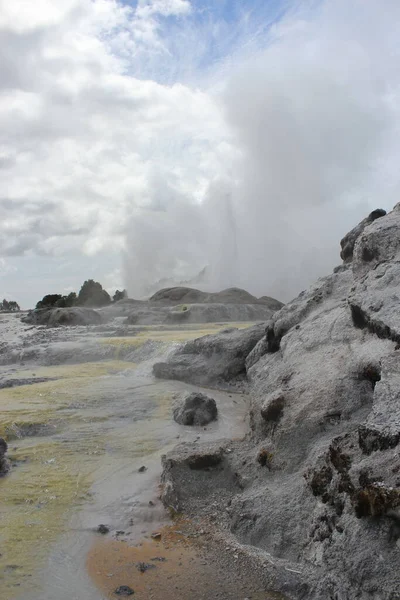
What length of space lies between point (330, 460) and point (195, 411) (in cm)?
434

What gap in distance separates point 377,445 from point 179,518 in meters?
2.17

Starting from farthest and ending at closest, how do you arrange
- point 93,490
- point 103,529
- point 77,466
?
1. point 77,466
2. point 93,490
3. point 103,529

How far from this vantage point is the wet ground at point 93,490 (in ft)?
11.9

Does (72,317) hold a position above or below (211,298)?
below

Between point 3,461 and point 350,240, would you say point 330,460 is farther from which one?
point 350,240

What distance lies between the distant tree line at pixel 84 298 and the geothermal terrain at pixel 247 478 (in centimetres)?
4014

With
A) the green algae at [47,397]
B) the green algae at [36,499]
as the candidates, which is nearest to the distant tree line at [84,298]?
the green algae at [47,397]

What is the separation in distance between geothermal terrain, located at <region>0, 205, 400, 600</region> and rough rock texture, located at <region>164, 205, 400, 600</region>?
0.01m

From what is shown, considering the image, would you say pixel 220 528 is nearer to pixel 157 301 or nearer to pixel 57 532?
pixel 57 532

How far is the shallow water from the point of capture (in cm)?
389

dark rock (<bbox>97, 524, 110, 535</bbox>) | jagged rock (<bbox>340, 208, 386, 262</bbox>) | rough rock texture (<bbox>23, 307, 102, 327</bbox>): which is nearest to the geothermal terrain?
dark rock (<bbox>97, 524, 110, 535</bbox>)

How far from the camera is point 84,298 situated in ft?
162

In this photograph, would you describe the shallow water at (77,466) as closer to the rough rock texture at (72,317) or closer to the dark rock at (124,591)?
the dark rock at (124,591)

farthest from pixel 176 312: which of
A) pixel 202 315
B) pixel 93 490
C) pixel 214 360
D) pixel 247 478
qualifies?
pixel 247 478
